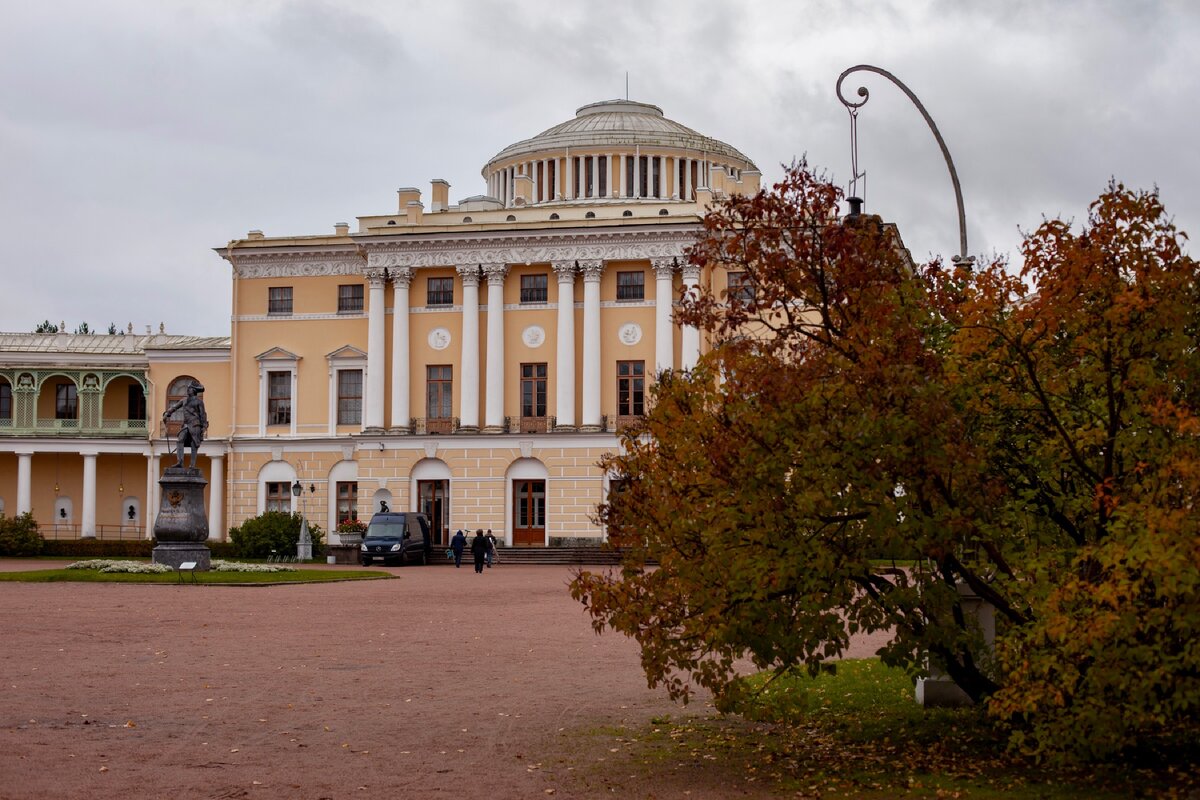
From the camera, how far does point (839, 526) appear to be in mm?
11312

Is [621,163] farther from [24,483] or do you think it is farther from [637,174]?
[24,483]

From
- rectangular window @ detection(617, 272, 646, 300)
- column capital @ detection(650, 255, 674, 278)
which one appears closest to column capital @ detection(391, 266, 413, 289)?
rectangular window @ detection(617, 272, 646, 300)

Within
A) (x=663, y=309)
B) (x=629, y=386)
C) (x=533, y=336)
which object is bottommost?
(x=629, y=386)

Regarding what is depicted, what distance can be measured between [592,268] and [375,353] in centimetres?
1003

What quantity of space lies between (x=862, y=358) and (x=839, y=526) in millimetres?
1456

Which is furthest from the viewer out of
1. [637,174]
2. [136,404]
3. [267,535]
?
[637,174]

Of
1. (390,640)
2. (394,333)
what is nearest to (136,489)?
(394,333)

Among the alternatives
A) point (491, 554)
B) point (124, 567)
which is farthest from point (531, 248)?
point (124, 567)

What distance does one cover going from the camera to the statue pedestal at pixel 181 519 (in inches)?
1548

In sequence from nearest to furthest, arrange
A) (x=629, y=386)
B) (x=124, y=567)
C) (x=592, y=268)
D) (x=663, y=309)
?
(x=124, y=567), (x=663, y=309), (x=592, y=268), (x=629, y=386)

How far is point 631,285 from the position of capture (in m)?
59.7

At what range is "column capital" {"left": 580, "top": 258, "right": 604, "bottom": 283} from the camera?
59.3 meters

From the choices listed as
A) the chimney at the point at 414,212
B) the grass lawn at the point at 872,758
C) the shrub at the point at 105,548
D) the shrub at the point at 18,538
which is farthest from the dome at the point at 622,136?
the grass lawn at the point at 872,758

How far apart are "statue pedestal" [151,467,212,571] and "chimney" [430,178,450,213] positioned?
27.6 m
